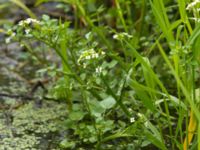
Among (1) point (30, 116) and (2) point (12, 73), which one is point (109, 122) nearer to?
(1) point (30, 116)

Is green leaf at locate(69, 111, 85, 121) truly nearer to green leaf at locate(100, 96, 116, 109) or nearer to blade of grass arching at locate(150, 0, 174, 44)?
green leaf at locate(100, 96, 116, 109)

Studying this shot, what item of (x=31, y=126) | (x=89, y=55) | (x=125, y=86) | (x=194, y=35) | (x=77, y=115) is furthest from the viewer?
(x=31, y=126)

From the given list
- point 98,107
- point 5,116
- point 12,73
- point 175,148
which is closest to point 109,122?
point 98,107

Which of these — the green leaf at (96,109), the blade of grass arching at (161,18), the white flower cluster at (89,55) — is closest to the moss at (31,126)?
the green leaf at (96,109)

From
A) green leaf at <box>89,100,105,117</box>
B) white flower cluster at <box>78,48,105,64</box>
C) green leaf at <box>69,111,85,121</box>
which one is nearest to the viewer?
white flower cluster at <box>78,48,105,64</box>

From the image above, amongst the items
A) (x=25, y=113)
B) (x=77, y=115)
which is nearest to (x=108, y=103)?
(x=77, y=115)

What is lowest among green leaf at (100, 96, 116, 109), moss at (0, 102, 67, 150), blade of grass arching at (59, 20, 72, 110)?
moss at (0, 102, 67, 150)

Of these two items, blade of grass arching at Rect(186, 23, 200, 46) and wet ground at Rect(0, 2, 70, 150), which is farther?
wet ground at Rect(0, 2, 70, 150)

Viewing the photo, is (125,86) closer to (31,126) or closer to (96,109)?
(96,109)

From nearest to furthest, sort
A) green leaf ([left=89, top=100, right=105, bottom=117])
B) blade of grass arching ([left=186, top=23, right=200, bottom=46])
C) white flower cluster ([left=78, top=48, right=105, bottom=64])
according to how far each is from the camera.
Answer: blade of grass arching ([left=186, top=23, right=200, bottom=46]), white flower cluster ([left=78, top=48, right=105, bottom=64]), green leaf ([left=89, top=100, right=105, bottom=117])

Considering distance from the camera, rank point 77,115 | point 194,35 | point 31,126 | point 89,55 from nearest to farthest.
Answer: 1. point 194,35
2. point 89,55
3. point 77,115
4. point 31,126

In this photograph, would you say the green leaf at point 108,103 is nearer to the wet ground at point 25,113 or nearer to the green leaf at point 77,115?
the green leaf at point 77,115

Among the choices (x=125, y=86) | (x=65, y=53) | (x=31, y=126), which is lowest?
(x=31, y=126)

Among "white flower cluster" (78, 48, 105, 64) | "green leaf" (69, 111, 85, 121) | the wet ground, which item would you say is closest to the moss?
the wet ground
